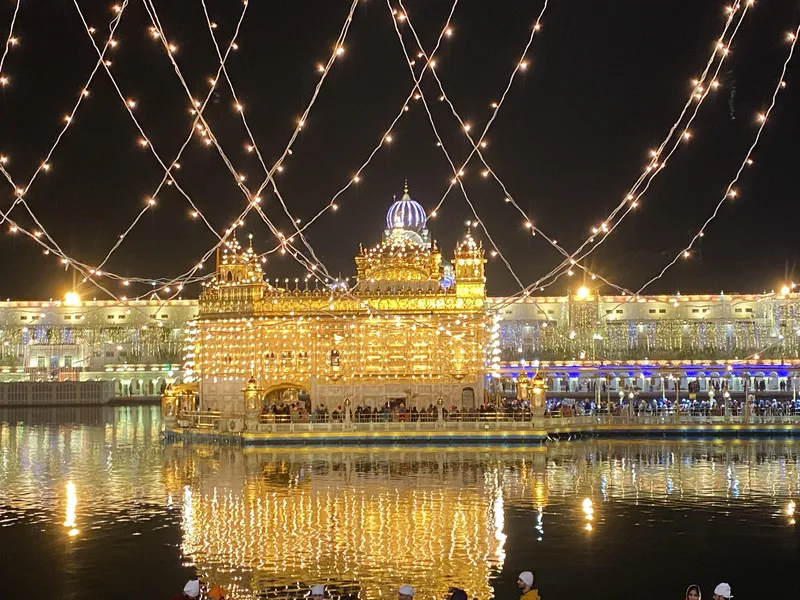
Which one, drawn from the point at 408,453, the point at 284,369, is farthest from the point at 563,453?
the point at 284,369

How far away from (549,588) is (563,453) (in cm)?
1582

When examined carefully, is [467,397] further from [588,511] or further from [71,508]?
[71,508]

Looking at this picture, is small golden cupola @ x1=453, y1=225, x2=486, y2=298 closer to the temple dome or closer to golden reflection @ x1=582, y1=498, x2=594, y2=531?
golden reflection @ x1=582, y1=498, x2=594, y2=531

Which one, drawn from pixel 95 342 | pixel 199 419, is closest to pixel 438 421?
pixel 199 419

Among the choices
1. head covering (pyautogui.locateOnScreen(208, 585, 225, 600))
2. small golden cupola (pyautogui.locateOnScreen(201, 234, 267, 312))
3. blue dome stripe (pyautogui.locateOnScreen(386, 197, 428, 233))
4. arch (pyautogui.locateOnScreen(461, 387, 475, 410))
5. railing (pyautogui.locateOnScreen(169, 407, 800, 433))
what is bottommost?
head covering (pyautogui.locateOnScreen(208, 585, 225, 600))

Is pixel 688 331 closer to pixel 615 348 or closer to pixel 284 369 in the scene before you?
pixel 615 348

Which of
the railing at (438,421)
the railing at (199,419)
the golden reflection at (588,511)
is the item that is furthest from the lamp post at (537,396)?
the golden reflection at (588,511)

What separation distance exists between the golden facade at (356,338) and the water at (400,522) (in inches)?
302

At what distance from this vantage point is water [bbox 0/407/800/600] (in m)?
15.6

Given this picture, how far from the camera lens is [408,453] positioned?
30625 mm

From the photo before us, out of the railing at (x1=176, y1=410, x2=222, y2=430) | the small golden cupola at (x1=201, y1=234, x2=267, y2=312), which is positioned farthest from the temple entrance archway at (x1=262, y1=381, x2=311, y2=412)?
the small golden cupola at (x1=201, y1=234, x2=267, y2=312)

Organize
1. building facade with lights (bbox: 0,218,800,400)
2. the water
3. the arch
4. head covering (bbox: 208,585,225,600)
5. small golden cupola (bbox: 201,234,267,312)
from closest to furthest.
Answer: head covering (bbox: 208,585,225,600) < the water < the arch < building facade with lights (bbox: 0,218,800,400) < small golden cupola (bbox: 201,234,267,312)

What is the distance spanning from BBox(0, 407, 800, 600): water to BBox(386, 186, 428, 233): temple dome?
121 ft

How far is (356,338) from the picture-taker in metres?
39.2
